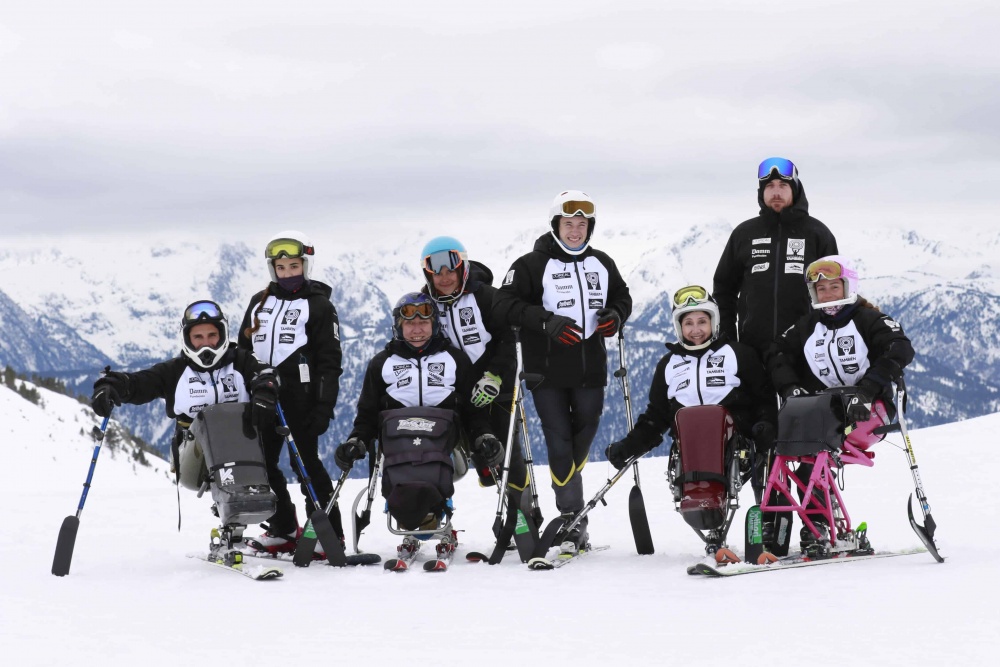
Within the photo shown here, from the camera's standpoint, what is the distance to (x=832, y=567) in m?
7.25

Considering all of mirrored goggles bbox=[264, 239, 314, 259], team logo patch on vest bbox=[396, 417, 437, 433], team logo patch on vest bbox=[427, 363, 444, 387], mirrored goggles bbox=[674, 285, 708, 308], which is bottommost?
team logo patch on vest bbox=[396, 417, 437, 433]

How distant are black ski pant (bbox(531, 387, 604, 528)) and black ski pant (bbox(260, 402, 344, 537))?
1.73 m

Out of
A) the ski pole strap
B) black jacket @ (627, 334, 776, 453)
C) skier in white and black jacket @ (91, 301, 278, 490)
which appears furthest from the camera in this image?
black jacket @ (627, 334, 776, 453)

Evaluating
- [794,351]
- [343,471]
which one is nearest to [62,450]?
[343,471]

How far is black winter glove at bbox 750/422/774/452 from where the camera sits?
7.91 m

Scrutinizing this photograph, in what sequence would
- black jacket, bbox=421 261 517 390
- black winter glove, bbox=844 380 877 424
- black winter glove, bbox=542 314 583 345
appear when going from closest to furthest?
black winter glove, bbox=844 380 877 424 → black winter glove, bbox=542 314 583 345 → black jacket, bbox=421 261 517 390

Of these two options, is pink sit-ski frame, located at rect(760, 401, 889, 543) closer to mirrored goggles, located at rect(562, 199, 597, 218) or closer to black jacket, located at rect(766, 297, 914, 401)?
black jacket, located at rect(766, 297, 914, 401)

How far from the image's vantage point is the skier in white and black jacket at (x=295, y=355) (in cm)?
874

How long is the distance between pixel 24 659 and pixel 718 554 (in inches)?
168

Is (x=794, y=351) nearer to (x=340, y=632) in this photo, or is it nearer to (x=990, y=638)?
(x=990, y=638)

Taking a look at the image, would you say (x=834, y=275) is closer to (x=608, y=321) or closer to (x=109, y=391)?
(x=608, y=321)

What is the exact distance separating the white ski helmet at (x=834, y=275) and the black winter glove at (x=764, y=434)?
0.90 m

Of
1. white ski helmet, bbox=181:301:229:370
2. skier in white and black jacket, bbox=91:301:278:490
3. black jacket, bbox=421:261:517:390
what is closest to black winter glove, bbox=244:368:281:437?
skier in white and black jacket, bbox=91:301:278:490

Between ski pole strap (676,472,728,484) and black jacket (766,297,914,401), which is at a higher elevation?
black jacket (766,297,914,401)
